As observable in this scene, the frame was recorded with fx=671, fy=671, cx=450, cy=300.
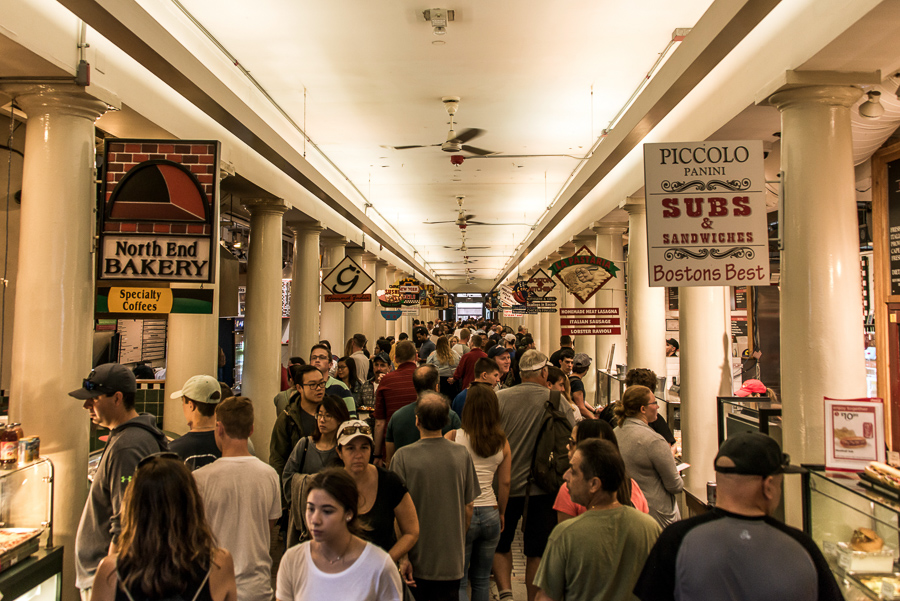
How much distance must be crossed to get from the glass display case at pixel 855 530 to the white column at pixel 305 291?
31.6 ft

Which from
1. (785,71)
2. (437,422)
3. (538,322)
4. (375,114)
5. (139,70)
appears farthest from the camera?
(538,322)

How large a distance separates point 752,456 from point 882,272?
560 cm

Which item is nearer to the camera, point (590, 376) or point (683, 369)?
point (683, 369)

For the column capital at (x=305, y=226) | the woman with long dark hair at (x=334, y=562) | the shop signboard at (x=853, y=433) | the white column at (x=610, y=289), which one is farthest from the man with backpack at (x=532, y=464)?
the column capital at (x=305, y=226)

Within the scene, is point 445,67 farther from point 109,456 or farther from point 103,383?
point 109,456

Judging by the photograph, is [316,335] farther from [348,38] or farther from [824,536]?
[824,536]

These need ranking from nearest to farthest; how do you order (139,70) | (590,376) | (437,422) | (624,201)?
1. (437,422)
2. (139,70)
3. (624,201)
4. (590,376)

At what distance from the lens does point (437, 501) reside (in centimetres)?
351

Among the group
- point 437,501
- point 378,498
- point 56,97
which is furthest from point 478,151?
point 378,498

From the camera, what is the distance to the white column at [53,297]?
14.4ft

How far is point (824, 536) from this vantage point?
325cm

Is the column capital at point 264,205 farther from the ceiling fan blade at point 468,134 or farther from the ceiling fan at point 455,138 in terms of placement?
the ceiling fan blade at point 468,134

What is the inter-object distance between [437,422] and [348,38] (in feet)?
13.1

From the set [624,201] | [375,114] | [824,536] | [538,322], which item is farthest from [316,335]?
[538,322]
